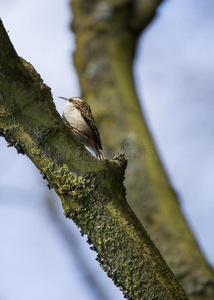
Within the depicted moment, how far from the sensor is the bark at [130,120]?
3.96 metres

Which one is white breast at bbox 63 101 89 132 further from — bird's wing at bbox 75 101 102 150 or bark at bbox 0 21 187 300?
bark at bbox 0 21 187 300

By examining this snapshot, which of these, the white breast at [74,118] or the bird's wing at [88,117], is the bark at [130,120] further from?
the white breast at [74,118]

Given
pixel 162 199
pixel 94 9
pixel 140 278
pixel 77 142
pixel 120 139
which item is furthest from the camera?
pixel 94 9

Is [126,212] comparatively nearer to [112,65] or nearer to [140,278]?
[140,278]

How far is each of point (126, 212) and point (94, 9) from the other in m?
4.02

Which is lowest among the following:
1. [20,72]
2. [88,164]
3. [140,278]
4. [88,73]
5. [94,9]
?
[140,278]

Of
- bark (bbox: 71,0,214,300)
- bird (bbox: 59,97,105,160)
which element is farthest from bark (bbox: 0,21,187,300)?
bird (bbox: 59,97,105,160)

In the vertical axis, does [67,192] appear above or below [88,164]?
below

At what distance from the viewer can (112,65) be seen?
5.16m

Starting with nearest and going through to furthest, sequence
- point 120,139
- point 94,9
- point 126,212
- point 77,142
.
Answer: point 126,212 < point 77,142 < point 120,139 < point 94,9

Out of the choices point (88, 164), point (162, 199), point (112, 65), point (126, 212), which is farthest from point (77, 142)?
point (112, 65)

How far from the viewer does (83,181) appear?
1.93 meters

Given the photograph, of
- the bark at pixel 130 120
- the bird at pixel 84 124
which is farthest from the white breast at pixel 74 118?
the bark at pixel 130 120

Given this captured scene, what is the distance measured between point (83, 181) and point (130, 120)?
2.89 metres
